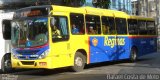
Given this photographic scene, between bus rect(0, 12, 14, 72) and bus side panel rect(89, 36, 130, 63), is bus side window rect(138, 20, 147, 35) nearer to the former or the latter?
bus side panel rect(89, 36, 130, 63)

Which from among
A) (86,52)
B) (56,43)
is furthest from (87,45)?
(56,43)

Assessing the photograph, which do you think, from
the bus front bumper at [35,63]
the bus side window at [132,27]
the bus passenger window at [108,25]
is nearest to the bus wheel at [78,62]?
the bus front bumper at [35,63]

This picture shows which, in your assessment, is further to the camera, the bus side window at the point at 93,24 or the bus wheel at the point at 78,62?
the bus side window at the point at 93,24

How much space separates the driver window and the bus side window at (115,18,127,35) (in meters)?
5.25

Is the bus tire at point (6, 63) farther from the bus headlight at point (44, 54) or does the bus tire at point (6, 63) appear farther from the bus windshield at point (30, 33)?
the bus headlight at point (44, 54)

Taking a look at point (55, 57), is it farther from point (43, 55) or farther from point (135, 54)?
point (135, 54)

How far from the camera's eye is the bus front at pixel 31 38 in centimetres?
1606

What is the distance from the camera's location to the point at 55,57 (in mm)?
16359

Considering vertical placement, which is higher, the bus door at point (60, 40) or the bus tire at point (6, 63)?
the bus door at point (60, 40)

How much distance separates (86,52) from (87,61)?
0.41m

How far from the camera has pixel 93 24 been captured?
19250mm

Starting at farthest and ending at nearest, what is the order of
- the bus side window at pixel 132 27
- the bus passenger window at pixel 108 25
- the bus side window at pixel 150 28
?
the bus side window at pixel 150 28, the bus side window at pixel 132 27, the bus passenger window at pixel 108 25

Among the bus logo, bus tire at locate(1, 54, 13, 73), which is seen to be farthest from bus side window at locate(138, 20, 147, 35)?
bus tire at locate(1, 54, 13, 73)

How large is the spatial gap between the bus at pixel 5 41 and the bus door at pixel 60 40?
2641mm
